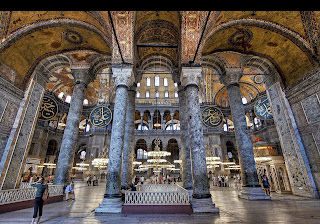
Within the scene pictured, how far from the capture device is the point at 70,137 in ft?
24.0

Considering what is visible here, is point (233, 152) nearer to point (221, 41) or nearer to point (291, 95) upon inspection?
point (291, 95)

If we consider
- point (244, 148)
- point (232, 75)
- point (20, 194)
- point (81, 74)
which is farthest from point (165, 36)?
point (20, 194)

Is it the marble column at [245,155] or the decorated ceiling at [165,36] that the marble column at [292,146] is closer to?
the decorated ceiling at [165,36]

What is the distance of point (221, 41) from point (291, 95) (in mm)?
3980

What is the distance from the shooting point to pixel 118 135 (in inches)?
213

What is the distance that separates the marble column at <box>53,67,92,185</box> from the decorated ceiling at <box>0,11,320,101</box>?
1322 mm

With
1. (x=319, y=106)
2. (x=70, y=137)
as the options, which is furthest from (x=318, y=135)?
(x=70, y=137)

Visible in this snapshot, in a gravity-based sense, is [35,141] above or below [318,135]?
above

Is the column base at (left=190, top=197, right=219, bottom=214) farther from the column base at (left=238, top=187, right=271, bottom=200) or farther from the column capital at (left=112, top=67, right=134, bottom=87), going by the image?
the column capital at (left=112, top=67, right=134, bottom=87)

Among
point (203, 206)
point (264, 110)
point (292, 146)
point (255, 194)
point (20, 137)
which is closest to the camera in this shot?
point (203, 206)

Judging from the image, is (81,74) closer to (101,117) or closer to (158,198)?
(101,117)

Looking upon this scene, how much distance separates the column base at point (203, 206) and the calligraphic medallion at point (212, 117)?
359cm

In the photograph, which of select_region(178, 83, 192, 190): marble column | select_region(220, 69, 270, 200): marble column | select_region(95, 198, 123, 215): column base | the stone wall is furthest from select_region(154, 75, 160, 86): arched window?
select_region(95, 198, 123, 215): column base

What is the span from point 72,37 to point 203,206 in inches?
329
